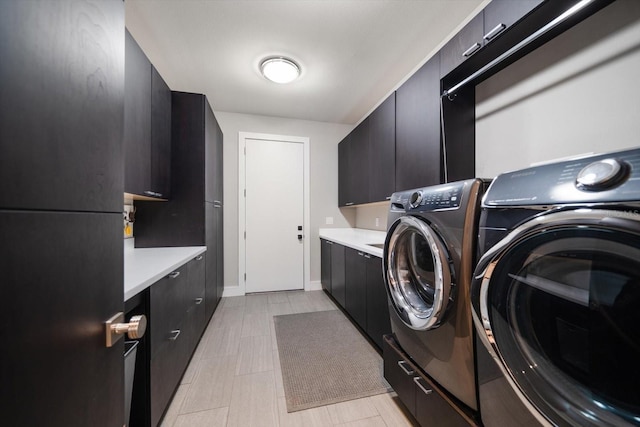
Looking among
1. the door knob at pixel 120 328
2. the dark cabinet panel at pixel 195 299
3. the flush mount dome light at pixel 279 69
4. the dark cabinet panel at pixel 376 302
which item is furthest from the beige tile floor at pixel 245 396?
the flush mount dome light at pixel 279 69

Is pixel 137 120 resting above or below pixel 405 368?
above

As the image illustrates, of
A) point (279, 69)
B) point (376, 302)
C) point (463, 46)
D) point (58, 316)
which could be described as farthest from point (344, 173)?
point (58, 316)

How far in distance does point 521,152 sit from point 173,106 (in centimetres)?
263

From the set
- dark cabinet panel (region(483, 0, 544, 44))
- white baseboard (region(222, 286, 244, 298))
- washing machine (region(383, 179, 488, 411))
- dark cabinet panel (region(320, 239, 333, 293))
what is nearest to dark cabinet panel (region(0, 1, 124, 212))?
washing machine (region(383, 179, 488, 411))

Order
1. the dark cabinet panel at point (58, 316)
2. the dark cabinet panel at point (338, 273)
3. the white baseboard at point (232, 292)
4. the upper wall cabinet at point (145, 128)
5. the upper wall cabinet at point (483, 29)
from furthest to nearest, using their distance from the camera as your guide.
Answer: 1. the white baseboard at point (232, 292)
2. the dark cabinet panel at point (338, 273)
3. the upper wall cabinet at point (145, 128)
4. the upper wall cabinet at point (483, 29)
5. the dark cabinet panel at point (58, 316)

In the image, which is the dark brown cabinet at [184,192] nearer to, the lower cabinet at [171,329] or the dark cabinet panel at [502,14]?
the lower cabinet at [171,329]

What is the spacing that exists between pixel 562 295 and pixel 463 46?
1362mm

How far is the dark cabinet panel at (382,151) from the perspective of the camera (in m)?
2.11

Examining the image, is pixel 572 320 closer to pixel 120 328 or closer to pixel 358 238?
pixel 120 328

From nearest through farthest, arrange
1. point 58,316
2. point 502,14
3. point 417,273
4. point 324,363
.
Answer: point 58,316 → point 502,14 → point 417,273 → point 324,363

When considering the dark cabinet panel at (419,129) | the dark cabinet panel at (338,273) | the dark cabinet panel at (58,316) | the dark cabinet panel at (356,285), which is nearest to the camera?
the dark cabinet panel at (58,316)

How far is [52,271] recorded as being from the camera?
40 centimetres

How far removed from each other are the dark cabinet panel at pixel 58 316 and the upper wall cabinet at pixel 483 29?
1.68 m

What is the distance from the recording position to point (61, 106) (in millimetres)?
425
